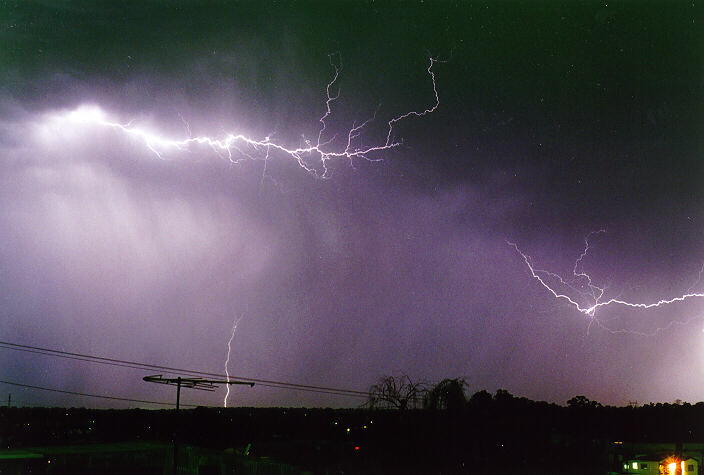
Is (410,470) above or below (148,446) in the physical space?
below

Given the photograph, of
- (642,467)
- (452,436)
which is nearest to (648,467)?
(642,467)

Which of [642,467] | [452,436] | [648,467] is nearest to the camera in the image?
[648,467]

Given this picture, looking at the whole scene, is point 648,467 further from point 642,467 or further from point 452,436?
point 452,436

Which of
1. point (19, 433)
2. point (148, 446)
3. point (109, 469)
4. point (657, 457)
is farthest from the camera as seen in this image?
point (19, 433)

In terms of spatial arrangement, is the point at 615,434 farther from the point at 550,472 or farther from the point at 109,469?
the point at 109,469

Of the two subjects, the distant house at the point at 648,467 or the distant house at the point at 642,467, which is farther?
the distant house at the point at 642,467

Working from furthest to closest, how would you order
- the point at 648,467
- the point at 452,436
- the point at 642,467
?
the point at 452,436, the point at 642,467, the point at 648,467

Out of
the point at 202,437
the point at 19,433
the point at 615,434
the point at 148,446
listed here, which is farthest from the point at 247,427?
the point at 148,446

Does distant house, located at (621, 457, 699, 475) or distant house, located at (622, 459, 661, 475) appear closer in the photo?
distant house, located at (621, 457, 699, 475)
